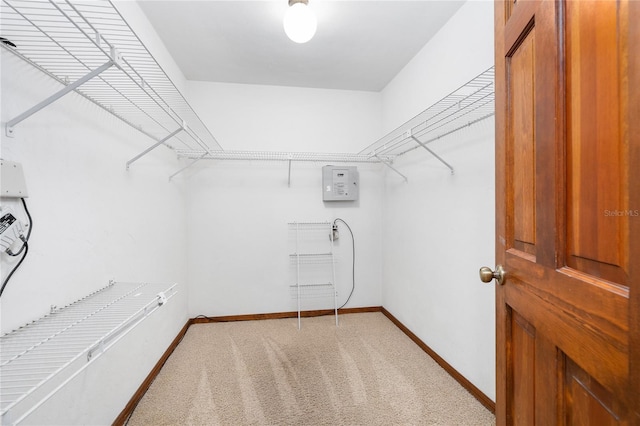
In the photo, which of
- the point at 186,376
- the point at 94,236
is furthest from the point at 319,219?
the point at 94,236

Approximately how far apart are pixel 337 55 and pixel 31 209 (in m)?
2.27

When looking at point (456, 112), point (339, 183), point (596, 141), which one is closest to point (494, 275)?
point (596, 141)

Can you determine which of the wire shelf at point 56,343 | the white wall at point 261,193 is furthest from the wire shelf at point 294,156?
the wire shelf at point 56,343

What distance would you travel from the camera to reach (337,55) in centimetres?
232

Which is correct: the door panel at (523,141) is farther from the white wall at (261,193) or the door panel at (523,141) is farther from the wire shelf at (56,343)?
the white wall at (261,193)

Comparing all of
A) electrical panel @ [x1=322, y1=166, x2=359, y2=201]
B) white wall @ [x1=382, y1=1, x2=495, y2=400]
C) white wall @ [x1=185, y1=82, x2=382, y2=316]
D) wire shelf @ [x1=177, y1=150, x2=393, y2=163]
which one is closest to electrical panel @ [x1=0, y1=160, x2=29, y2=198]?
wire shelf @ [x1=177, y1=150, x2=393, y2=163]

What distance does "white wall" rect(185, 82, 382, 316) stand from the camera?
2795 millimetres

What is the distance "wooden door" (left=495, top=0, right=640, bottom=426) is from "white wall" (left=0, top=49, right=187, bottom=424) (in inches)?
63.9

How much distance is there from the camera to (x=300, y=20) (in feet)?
5.14

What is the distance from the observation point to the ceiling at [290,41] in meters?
1.76

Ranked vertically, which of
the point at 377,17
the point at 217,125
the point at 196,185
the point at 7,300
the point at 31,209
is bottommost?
the point at 7,300

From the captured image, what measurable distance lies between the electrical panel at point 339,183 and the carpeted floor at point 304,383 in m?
1.39

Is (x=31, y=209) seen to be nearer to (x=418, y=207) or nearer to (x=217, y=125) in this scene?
(x=217, y=125)

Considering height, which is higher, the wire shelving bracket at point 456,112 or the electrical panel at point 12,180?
the wire shelving bracket at point 456,112
